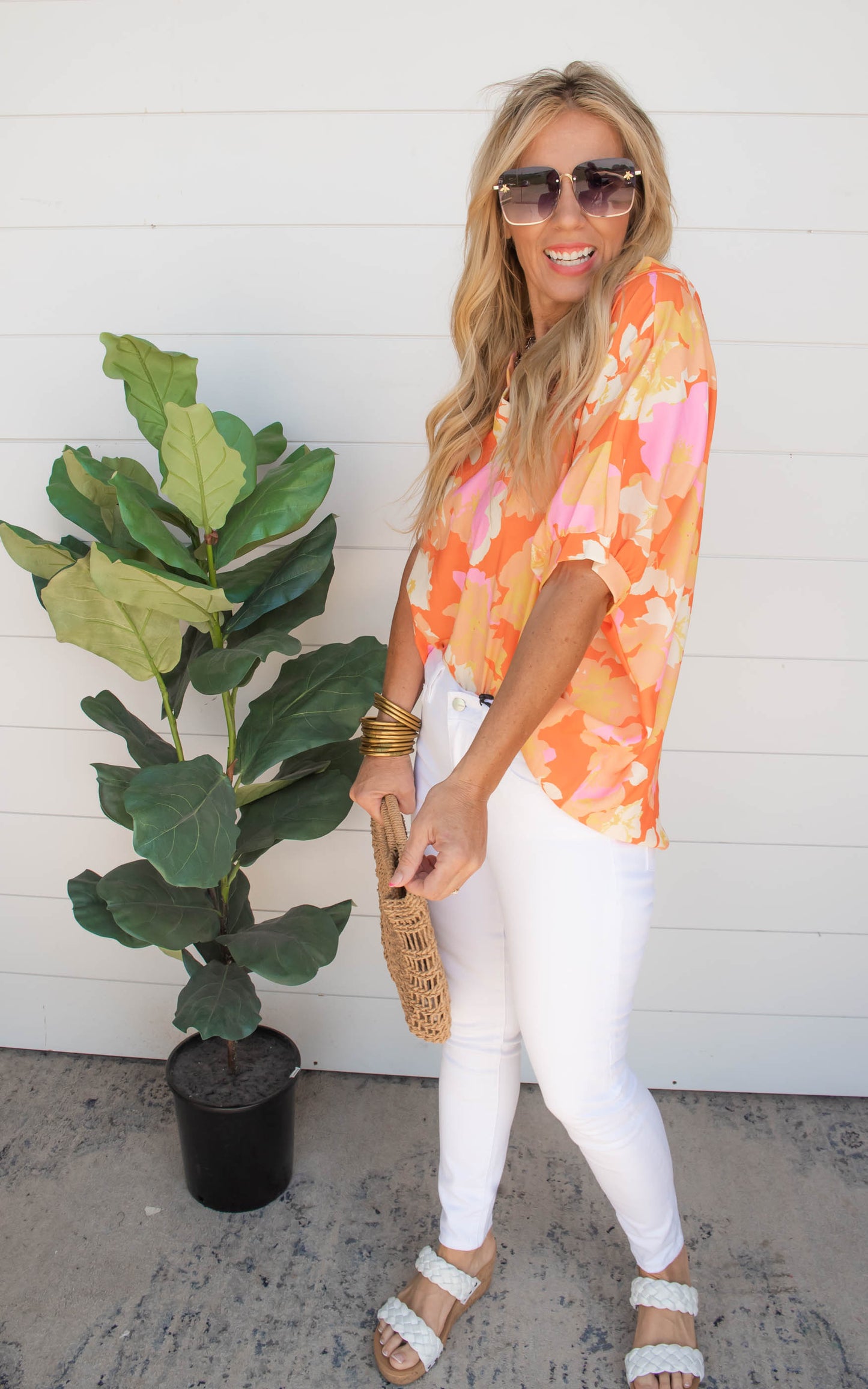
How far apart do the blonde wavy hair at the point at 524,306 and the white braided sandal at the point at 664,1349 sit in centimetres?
124

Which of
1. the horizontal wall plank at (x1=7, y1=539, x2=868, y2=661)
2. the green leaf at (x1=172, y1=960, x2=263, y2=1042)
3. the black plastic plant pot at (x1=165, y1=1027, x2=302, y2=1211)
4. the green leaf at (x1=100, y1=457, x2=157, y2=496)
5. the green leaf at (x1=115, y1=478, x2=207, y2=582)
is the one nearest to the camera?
the green leaf at (x1=115, y1=478, x2=207, y2=582)

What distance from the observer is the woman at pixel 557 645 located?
115 centimetres

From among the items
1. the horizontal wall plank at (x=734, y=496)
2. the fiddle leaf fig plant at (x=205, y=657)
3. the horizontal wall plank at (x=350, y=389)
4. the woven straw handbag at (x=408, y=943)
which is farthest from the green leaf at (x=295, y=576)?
the woven straw handbag at (x=408, y=943)

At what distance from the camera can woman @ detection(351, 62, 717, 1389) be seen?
45.3 inches

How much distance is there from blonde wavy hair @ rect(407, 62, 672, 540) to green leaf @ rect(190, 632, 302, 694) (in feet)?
0.96

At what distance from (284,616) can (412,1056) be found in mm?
1129

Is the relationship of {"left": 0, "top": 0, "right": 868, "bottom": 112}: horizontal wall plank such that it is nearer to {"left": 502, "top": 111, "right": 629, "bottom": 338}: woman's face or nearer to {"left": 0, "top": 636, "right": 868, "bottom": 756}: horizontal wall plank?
{"left": 502, "top": 111, "right": 629, "bottom": 338}: woman's face

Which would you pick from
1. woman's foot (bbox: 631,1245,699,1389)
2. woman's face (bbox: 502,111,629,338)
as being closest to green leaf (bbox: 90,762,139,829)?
woman's face (bbox: 502,111,629,338)

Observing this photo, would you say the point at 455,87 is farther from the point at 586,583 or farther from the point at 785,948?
the point at 785,948

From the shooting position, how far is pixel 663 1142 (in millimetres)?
1514

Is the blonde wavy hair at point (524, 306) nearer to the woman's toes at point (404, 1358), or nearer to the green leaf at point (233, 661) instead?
the green leaf at point (233, 661)

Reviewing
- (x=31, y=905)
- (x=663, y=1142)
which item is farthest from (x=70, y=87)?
(x=663, y=1142)

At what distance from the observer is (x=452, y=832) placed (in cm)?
118

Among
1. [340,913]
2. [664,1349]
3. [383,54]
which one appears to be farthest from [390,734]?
[383,54]
